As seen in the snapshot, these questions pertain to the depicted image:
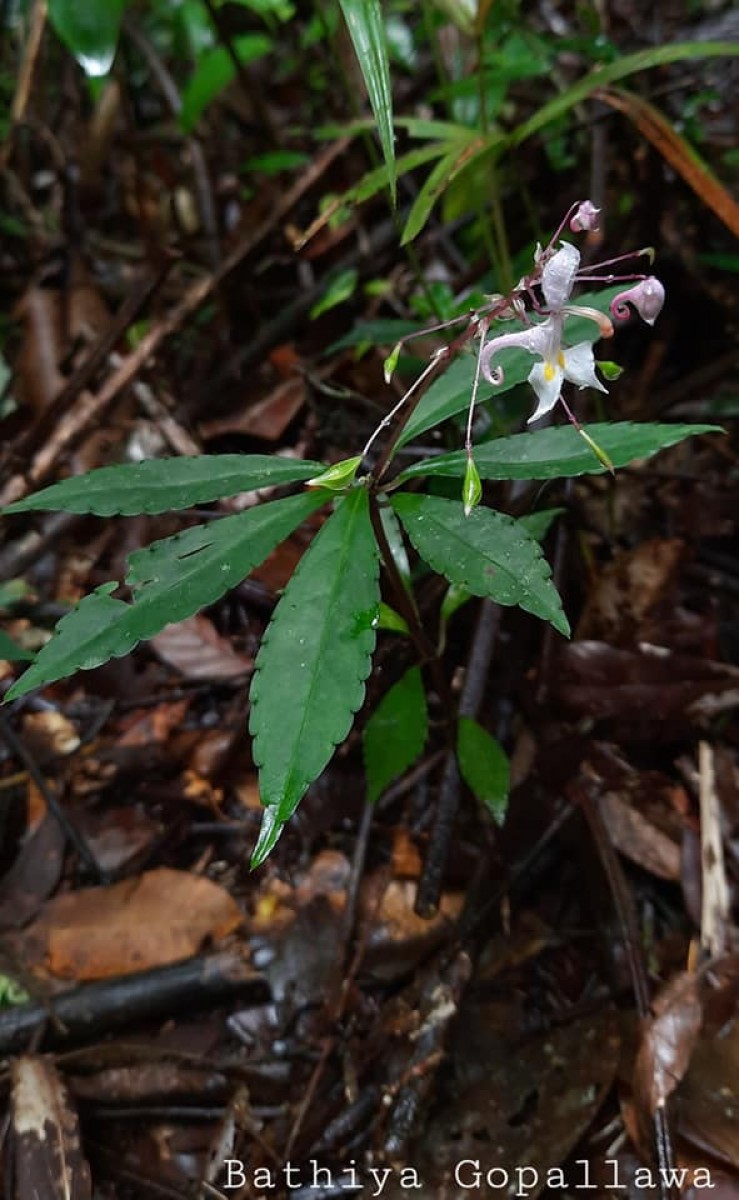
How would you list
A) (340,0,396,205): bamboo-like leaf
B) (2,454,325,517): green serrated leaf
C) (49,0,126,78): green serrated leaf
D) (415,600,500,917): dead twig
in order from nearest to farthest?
(340,0,396,205): bamboo-like leaf < (2,454,325,517): green serrated leaf < (415,600,500,917): dead twig < (49,0,126,78): green serrated leaf

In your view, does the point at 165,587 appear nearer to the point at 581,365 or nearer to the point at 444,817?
the point at 581,365

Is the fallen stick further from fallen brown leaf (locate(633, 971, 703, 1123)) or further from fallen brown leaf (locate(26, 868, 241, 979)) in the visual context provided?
fallen brown leaf (locate(633, 971, 703, 1123))

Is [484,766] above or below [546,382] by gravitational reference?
below

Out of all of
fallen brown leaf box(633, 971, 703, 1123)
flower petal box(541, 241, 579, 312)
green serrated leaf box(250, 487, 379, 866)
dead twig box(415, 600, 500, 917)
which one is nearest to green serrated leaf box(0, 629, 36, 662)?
green serrated leaf box(250, 487, 379, 866)

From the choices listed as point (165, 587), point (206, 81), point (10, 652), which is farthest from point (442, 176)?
point (206, 81)

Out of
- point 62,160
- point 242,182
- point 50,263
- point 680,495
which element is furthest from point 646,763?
point 62,160

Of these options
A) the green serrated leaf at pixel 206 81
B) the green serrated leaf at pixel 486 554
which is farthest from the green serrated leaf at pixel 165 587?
the green serrated leaf at pixel 206 81
